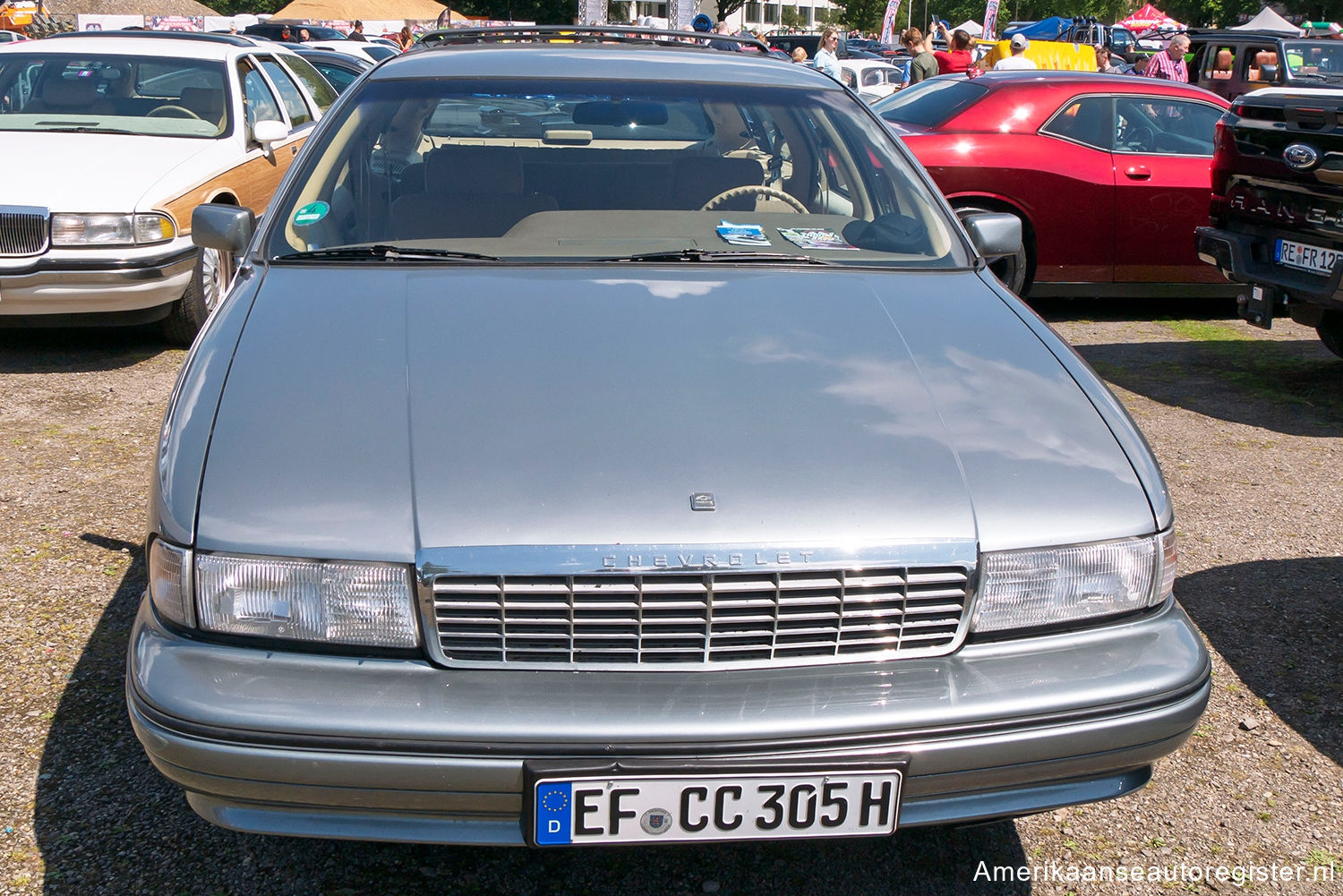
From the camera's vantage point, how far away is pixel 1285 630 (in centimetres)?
346

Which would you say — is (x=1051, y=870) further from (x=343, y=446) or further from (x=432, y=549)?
(x=343, y=446)

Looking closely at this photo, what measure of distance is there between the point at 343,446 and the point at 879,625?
97 centimetres

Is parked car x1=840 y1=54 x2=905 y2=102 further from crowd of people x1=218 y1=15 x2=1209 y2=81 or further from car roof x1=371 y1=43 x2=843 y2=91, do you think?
car roof x1=371 y1=43 x2=843 y2=91

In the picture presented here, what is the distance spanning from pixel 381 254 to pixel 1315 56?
1654cm

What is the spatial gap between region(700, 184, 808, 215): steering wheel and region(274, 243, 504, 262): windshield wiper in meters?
0.66

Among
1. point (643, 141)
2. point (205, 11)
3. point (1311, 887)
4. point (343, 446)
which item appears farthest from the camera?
point (205, 11)

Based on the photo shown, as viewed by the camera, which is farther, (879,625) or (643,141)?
(643,141)

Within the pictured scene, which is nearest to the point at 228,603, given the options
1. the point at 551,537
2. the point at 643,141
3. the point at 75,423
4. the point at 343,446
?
the point at 343,446

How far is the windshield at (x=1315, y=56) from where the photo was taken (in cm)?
1565

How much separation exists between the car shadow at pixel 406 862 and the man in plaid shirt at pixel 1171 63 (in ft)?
38.7

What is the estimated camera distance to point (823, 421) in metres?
2.20

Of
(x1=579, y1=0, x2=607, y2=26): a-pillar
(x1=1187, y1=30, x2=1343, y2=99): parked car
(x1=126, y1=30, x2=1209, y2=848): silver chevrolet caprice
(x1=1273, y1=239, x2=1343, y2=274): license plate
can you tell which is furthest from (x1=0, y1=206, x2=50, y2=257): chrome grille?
(x1=1187, y1=30, x2=1343, y2=99): parked car

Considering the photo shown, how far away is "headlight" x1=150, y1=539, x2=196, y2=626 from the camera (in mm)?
1959

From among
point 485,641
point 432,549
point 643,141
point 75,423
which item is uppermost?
point 643,141
